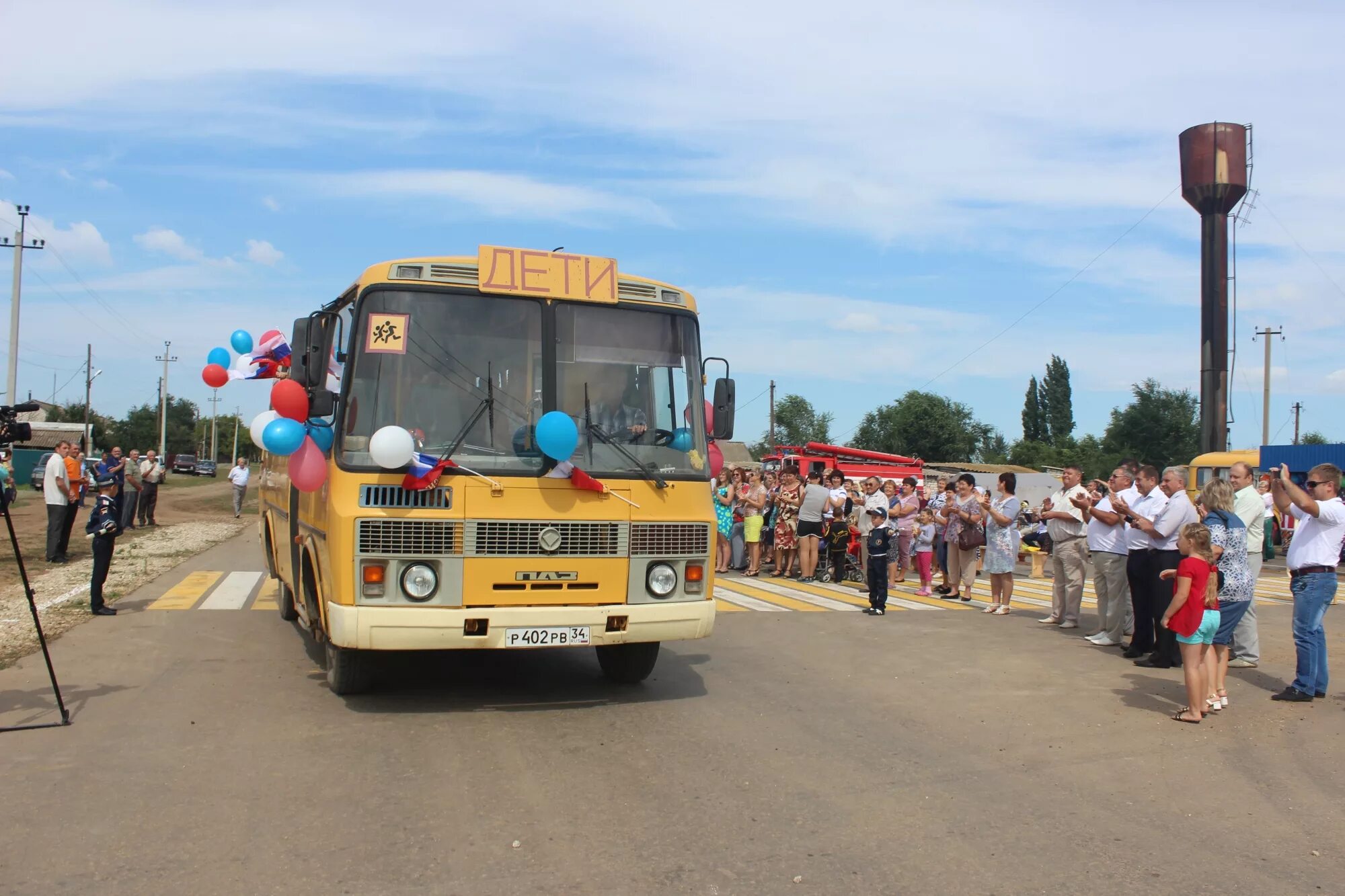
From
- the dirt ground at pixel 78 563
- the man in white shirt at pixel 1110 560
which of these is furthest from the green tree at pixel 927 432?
the man in white shirt at pixel 1110 560

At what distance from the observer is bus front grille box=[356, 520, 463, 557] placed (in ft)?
22.2

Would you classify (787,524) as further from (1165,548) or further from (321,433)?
(321,433)

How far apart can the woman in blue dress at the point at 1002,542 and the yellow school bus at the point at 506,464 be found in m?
6.42

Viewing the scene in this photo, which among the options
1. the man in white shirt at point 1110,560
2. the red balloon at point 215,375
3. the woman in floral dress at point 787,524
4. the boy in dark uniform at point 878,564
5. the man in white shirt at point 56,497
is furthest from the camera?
the woman in floral dress at point 787,524

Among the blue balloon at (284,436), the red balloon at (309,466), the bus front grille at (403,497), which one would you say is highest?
the blue balloon at (284,436)

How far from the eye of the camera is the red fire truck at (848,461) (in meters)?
30.7

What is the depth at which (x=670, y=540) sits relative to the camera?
7.47m

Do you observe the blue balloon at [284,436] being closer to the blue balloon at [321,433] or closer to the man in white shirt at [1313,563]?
the blue balloon at [321,433]

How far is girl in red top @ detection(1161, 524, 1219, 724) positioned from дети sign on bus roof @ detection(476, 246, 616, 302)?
450 cm

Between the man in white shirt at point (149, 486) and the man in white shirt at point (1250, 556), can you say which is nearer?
the man in white shirt at point (1250, 556)

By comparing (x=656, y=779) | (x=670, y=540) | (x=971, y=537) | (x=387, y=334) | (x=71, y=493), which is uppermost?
(x=387, y=334)

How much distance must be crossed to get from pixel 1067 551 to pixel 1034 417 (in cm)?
8710

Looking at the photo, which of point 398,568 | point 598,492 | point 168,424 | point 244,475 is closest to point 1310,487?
point 598,492

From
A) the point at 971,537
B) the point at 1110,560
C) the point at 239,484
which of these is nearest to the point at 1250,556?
the point at 1110,560
